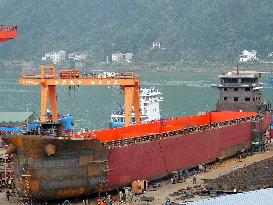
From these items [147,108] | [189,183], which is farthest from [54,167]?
[147,108]

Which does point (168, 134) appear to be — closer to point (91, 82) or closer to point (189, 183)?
point (189, 183)

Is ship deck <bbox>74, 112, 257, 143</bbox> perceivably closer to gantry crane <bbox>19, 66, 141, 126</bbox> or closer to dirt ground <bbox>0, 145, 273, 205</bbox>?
dirt ground <bbox>0, 145, 273, 205</bbox>

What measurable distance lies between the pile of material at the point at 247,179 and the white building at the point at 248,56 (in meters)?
149

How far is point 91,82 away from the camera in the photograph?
39531 mm

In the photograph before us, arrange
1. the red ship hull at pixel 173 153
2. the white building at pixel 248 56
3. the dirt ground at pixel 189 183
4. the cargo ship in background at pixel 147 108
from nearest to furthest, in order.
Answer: the dirt ground at pixel 189 183 < the red ship hull at pixel 173 153 < the cargo ship in background at pixel 147 108 < the white building at pixel 248 56

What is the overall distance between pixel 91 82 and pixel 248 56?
14753 centimetres

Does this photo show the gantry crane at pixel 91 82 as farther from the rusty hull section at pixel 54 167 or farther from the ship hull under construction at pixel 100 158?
the rusty hull section at pixel 54 167

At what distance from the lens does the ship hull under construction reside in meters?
22.6

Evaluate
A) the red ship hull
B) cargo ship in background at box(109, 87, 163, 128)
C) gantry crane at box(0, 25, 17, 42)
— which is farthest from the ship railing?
cargo ship in background at box(109, 87, 163, 128)

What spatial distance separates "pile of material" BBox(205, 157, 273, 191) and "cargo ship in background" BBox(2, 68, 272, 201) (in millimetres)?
2485

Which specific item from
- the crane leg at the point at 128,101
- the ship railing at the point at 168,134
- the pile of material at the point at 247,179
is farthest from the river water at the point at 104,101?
the pile of material at the point at 247,179

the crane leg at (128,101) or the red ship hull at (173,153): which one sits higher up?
the crane leg at (128,101)

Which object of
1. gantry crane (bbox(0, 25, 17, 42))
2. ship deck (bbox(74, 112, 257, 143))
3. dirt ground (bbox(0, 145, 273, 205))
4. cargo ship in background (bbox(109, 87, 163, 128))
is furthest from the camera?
cargo ship in background (bbox(109, 87, 163, 128))

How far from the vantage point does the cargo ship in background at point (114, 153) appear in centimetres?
2266
